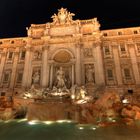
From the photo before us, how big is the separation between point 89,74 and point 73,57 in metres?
4.63

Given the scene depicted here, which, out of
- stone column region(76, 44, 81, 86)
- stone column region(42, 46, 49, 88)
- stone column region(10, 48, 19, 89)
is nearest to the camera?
stone column region(76, 44, 81, 86)

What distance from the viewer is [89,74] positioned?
27.3m

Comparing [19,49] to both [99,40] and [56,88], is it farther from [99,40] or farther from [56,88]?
[99,40]

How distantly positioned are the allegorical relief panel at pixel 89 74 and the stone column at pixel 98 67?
69 cm

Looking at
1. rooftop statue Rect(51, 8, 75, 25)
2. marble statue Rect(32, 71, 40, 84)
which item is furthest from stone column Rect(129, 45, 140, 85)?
marble statue Rect(32, 71, 40, 84)

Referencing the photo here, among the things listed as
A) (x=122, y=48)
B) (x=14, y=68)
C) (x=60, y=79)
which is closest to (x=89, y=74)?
(x=60, y=79)

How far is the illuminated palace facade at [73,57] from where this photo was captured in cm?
2755

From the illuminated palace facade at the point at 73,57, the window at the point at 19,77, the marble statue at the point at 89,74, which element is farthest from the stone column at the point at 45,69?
the marble statue at the point at 89,74

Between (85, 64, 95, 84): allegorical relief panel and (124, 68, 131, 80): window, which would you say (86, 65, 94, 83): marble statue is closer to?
(85, 64, 95, 84): allegorical relief panel

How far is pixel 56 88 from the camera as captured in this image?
2480 cm

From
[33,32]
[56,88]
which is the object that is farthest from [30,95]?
[33,32]

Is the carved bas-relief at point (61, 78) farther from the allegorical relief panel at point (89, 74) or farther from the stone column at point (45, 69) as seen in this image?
the allegorical relief panel at point (89, 74)

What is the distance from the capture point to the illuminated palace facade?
2755 cm

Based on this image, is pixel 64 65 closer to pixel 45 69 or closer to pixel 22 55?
pixel 45 69
